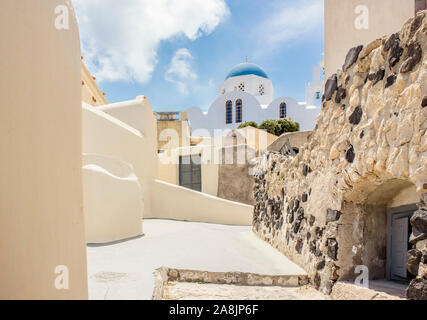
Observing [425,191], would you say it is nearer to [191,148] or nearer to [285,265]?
[285,265]

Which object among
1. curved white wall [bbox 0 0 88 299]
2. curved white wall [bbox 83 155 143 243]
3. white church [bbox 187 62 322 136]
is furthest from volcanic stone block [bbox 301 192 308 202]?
white church [bbox 187 62 322 136]

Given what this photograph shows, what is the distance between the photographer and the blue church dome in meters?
32.4

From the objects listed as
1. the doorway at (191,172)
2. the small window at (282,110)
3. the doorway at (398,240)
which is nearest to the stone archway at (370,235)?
the doorway at (398,240)

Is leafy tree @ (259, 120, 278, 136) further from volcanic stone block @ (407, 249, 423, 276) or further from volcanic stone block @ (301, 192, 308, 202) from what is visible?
volcanic stone block @ (407, 249, 423, 276)

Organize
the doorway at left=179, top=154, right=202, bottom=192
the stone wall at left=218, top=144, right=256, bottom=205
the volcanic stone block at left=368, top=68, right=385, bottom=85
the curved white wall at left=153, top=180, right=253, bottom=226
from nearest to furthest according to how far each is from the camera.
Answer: the volcanic stone block at left=368, top=68, right=385, bottom=85
the curved white wall at left=153, top=180, right=253, bottom=226
the stone wall at left=218, top=144, right=256, bottom=205
the doorway at left=179, top=154, right=202, bottom=192

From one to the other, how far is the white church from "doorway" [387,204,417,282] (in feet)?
79.2

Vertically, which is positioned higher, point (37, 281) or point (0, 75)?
point (0, 75)

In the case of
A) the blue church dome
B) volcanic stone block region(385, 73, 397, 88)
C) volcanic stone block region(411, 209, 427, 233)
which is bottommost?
volcanic stone block region(411, 209, 427, 233)

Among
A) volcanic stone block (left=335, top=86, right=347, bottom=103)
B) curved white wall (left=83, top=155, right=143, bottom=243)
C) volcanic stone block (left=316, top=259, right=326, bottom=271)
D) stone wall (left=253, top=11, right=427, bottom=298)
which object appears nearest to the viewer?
stone wall (left=253, top=11, right=427, bottom=298)

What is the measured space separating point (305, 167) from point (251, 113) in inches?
959

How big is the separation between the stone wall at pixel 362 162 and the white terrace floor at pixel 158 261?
612 mm

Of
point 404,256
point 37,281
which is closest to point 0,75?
point 37,281

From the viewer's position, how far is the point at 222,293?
375 cm

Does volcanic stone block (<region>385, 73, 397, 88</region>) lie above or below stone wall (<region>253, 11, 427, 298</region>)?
above
